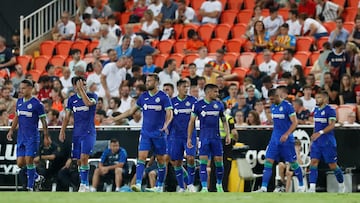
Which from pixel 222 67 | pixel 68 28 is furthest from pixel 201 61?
pixel 68 28

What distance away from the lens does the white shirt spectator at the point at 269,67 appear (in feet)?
86.3

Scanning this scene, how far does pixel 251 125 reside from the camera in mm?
24047

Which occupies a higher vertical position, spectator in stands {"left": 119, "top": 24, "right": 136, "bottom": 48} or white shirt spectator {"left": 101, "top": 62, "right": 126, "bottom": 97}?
spectator in stands {"left": 119, "top": 24, "right": 136, "bottom": 48}

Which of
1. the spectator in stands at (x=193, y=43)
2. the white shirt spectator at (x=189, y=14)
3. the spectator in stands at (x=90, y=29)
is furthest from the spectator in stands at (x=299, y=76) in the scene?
the spectator in stands at (x=90, y=29)

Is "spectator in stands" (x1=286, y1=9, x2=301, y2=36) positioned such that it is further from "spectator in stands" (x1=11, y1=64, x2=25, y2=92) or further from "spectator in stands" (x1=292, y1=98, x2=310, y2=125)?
"spectator in stands" (x1=11, y1=64, x2=25, y2=92)

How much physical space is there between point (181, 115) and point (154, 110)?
3.76ft

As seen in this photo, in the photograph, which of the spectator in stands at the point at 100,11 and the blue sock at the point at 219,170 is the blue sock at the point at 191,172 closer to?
the blue sock at the point at 219,170

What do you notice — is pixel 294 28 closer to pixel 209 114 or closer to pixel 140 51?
pixel 140 51

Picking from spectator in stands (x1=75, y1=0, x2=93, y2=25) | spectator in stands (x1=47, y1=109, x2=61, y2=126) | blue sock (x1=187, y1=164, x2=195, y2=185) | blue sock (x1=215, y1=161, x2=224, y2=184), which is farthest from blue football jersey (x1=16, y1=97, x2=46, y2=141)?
spectator in stands (x1=75, y1=0, x2=93, y2=25)

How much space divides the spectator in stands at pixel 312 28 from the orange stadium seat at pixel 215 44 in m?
2.17

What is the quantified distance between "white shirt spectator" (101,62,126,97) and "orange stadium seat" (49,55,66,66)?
2.80 metres

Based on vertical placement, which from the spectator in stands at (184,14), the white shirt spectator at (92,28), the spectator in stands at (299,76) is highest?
the spectator in stands at (184,14)

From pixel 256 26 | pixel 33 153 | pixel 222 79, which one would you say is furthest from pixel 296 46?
pixel 33 153

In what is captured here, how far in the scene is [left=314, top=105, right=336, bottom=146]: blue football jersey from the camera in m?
22.7
